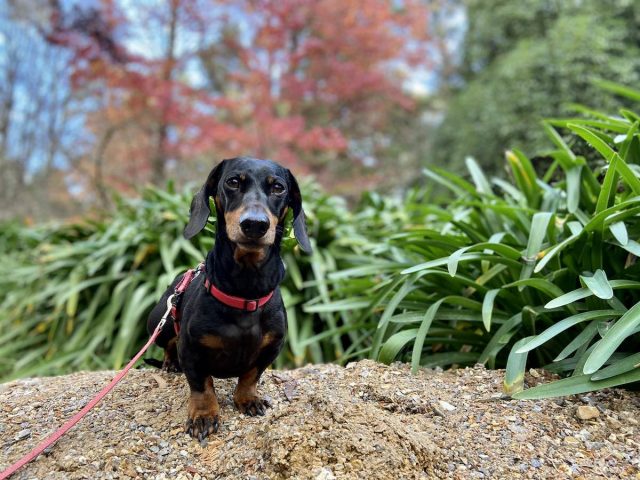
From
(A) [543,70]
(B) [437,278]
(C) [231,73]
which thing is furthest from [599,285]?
(C) [231,73]

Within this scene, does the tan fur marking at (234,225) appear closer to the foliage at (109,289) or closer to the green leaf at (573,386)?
the green leaf at (573,386)

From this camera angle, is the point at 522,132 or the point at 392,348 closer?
the point at 392,348

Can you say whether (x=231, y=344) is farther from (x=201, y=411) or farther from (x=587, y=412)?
(x=587, y=412)

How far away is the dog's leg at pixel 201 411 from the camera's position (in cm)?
165

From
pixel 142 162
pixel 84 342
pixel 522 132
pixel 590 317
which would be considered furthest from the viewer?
pixel 142 162

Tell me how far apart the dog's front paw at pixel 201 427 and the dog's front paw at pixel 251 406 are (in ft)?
0.43

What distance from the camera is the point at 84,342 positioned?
11.6ft

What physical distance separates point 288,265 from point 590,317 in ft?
6.71

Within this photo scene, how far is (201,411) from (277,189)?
0.75 metres

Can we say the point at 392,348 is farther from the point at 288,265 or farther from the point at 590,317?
the point at 288,265

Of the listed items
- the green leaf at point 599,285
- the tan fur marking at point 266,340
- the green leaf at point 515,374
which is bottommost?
the green leaf at point 515,374

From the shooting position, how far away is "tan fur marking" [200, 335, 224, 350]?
161 centimetres

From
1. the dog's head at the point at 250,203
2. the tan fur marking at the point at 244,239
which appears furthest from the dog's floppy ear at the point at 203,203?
the tan fur marking at the point at 244,239

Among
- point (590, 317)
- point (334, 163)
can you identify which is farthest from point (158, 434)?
point (334, 163)
